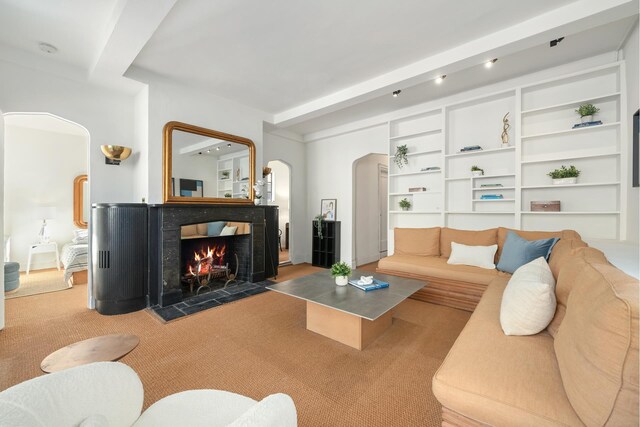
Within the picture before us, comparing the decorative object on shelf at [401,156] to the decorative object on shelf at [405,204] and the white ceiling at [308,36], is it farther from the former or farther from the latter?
the white ceiling at [308,36]

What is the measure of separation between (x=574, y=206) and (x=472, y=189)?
1146mm

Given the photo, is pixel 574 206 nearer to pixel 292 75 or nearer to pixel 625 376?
pixel 625 376

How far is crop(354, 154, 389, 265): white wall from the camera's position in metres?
5.79

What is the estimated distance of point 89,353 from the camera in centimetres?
148

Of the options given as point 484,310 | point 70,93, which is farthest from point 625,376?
point 70,93

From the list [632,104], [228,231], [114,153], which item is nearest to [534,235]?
[632,104]

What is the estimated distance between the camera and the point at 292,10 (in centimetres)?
233

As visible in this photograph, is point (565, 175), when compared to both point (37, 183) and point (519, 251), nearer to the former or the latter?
point (519, 251)

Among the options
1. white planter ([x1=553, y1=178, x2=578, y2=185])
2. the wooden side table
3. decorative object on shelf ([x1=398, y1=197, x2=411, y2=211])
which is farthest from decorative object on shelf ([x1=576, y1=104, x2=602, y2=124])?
the wooden side table

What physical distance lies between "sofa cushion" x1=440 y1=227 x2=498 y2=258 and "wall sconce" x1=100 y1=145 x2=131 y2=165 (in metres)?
4.56

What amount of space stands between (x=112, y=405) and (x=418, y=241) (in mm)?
3907

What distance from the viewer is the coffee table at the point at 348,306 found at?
2.25m

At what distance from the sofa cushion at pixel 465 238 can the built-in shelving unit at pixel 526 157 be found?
Answer: 0.26 m

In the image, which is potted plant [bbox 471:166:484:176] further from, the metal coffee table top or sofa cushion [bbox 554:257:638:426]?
sofa cushion [bbox 554:257:638:426]
